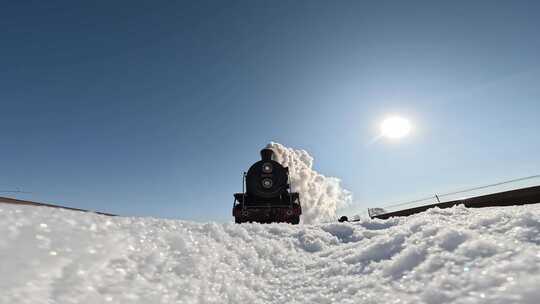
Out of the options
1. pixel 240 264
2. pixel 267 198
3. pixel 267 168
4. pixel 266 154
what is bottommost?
pixel 240 264

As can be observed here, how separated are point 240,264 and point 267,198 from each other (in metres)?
9.69

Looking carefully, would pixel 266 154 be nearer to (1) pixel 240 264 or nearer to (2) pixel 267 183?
(2) pixel 267 183

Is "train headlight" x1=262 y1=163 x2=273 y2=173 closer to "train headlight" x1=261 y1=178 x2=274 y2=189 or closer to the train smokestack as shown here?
"train headlight" x1=261 y1=178 x2=274 y2=189

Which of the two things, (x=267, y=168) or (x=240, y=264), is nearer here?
(x=240, y=264)

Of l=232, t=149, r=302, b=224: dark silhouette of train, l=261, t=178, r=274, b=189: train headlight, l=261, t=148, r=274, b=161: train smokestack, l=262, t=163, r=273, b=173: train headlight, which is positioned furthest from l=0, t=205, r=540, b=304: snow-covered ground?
l=261, t=148, r=274, b=161: train smokestack

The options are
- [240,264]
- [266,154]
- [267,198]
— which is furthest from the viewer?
[266,154]

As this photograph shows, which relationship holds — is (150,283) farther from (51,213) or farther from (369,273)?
(369,273)

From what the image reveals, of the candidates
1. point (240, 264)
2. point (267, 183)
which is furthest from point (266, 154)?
point (240, 264)

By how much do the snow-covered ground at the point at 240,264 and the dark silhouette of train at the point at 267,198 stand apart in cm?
812

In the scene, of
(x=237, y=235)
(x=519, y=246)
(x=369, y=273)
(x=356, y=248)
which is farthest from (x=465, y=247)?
(x=237, y=235)

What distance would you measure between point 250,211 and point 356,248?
27.5 feet

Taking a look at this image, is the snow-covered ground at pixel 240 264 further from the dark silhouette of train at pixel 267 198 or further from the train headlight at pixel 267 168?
the train headlight at pixel 267 168

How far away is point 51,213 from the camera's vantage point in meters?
1.70

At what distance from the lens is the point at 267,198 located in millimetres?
11703
